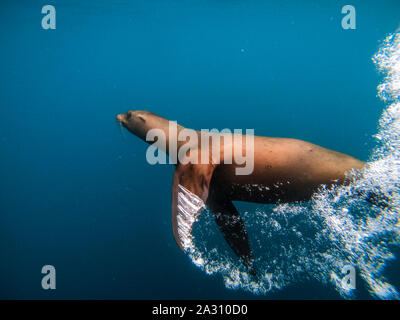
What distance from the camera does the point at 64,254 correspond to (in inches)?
387

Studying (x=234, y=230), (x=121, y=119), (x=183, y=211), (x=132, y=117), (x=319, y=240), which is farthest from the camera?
(x=319, y=240)

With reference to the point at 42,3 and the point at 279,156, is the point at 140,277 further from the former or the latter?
the point at 42,3

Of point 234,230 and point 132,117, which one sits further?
point 132,117

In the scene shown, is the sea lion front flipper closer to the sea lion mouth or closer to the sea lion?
the sea lion

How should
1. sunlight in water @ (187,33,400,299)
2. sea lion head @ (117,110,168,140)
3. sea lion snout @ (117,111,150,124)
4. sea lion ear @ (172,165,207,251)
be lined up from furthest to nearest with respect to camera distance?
sunlight in water @ (187,33,400,299), sea lion snout @ (117,111,150,124), sea lion head @ (117,110,168,140), sea lion ear @ (172,165,207,251)

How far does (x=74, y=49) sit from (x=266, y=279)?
114 ft

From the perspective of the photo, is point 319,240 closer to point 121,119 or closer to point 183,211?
point 183,211

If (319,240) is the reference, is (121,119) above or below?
above

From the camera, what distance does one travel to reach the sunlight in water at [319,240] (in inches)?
153

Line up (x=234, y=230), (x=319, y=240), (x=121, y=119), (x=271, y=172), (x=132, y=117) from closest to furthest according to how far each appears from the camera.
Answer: (x=271, y=172) < (x=234, y=230) < (x=132, y=117) < (x=121, y=119) < (x=319, y=240)

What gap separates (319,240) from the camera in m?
5.12

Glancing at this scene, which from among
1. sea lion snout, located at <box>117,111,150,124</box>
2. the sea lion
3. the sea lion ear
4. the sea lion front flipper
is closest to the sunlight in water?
the sea lion

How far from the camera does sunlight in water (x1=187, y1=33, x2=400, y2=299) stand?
3.89 metres

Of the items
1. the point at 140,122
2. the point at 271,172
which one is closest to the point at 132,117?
the point at 140,122
